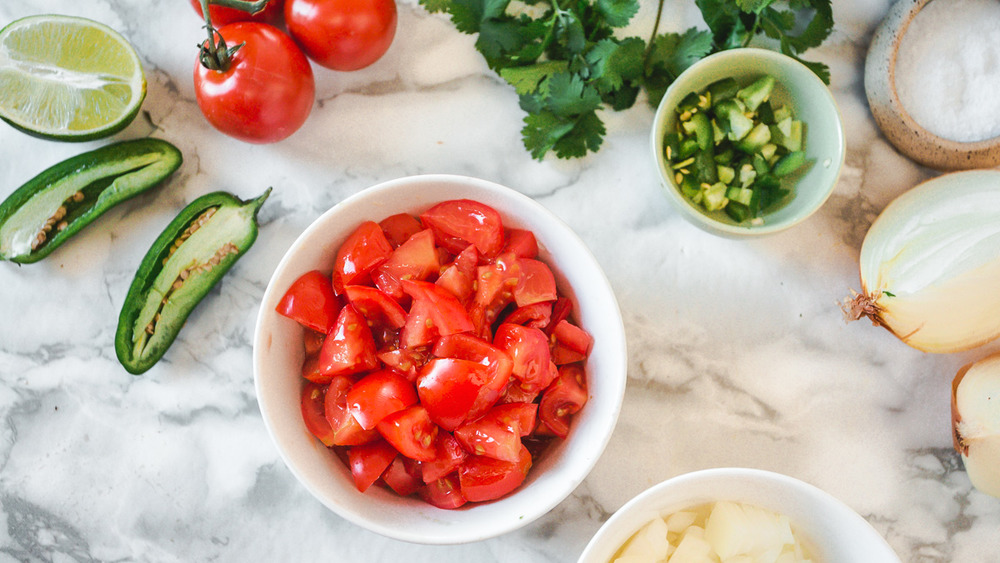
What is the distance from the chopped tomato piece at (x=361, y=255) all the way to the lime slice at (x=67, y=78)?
21.1 inches

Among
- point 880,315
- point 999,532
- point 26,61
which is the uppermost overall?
point 26,61

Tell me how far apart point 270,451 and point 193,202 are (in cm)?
50

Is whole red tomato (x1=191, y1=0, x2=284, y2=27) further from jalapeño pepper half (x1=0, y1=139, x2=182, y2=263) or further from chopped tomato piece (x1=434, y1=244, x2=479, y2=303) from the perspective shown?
chopped tomato piece (x1=434, y1=244, x2=479, y2=303)

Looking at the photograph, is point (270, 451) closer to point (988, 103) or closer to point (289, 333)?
point (289, 333)

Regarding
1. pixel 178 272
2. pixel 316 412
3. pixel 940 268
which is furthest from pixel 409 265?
pixel 940 268

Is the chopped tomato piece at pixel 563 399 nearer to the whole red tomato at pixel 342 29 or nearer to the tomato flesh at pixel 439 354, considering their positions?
the tomato flesh at pixel 439 354

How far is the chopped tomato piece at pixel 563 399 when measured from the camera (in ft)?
3.81

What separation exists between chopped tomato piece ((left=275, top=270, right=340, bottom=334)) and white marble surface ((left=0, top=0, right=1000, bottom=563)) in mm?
269

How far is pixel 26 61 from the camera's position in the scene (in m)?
1.32

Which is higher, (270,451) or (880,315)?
(880,315)

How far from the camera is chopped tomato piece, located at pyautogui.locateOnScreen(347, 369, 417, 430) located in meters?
1.07

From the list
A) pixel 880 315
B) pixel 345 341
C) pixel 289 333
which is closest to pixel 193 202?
pixel 289 333

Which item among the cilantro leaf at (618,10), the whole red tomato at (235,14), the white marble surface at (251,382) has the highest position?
the cilantro leaf at (618,10)

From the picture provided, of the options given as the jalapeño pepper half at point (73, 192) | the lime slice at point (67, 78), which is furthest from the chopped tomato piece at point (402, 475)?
the lime slice at point (67, 78)
